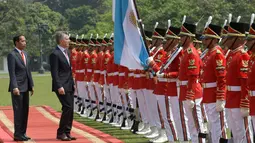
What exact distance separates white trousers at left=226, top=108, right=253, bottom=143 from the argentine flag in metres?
2.63

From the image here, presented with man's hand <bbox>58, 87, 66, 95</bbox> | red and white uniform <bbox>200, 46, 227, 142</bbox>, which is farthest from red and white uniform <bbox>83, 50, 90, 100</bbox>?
red and white uniform <bbox>200, 46, 227, 142</bbox>

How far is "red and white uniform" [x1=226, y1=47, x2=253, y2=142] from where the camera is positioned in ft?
26.5

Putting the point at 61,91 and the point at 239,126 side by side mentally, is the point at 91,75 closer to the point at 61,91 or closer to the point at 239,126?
the point at 61,91

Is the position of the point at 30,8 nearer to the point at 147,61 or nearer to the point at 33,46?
the point at 33,46

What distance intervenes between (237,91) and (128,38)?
10.6 ft

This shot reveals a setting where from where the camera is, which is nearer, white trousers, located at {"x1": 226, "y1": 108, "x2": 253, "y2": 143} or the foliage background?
white trousers, located at {"x1": 226, "y1": 108, "x2": 253, "y2": 143}

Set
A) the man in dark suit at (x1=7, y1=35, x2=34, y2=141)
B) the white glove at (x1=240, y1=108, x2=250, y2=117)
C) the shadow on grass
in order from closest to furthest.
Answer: the white glove at (x1=240, y1=108, x2=250, y2=117)
the man in dark suit at (x1=7, y1=35, x2=34, y2=141)
the shadow on grass

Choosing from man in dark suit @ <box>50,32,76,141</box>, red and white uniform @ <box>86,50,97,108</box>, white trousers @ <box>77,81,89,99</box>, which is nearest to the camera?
man in dark suit @ <box>50,32,76,141</box>

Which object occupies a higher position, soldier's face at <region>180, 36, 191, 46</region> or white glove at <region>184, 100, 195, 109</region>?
soldier's face at <region>180, 36, 191, 46</region>

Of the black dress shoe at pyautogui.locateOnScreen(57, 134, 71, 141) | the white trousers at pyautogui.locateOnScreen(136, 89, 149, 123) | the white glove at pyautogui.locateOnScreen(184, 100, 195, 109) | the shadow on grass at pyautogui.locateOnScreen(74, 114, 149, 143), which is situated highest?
the white glove at pyautogui.locateOnScreen(184, 100, 195, 109)

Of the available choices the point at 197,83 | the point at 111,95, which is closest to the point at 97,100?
the point at 111,95

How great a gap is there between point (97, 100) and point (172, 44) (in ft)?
19.3

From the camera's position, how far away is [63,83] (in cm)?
1133

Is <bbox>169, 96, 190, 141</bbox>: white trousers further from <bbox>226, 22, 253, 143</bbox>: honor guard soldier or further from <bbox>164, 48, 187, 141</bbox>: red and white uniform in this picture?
<bbox>226, 22, 253, 143</bbox>: honor guard soldier
